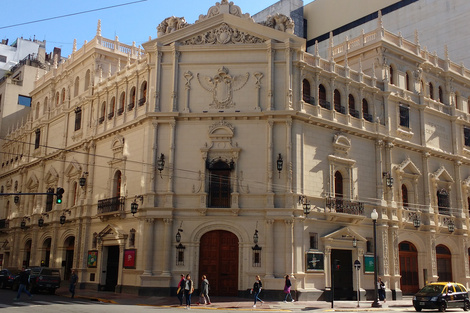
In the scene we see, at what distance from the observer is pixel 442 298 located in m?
26.9

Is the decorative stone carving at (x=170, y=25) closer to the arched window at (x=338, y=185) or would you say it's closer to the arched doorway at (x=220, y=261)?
the arched doorway at (x=220, y=261)

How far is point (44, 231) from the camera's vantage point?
44.9m

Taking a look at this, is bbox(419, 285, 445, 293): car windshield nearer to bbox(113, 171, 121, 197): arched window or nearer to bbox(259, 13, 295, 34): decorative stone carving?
bbox(259, 13, 295, 34): decorative stone carving

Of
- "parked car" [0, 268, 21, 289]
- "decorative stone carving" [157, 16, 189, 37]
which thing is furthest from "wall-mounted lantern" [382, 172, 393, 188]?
"parked car" [0, 268, 21, 289]

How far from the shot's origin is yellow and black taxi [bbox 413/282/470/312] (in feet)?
88.0

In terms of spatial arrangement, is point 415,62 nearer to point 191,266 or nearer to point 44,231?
point 191,266

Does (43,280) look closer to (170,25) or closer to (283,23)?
(170,25)

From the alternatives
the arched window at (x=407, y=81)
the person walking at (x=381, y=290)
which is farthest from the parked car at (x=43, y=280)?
the arched window at (x=407, y=81)

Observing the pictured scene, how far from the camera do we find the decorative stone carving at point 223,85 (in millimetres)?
32812

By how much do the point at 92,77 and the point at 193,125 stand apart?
14.1m

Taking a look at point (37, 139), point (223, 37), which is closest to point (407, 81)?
point (223, 37)

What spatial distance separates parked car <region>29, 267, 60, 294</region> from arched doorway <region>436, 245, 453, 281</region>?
27.0m

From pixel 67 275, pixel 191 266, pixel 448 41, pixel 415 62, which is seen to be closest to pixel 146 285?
pixel 191 266

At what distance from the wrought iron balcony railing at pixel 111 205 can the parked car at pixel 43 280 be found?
16.5 ft
